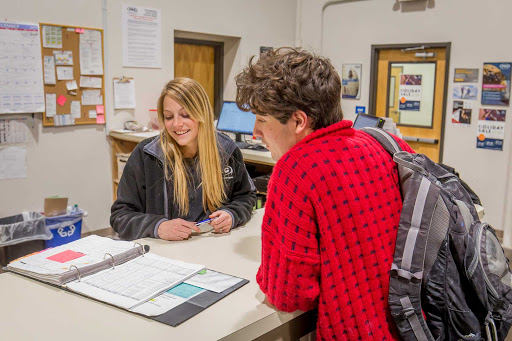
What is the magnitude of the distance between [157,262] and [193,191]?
1.83 ft

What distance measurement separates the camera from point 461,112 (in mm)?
4508

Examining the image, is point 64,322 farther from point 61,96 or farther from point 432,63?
point 432,63

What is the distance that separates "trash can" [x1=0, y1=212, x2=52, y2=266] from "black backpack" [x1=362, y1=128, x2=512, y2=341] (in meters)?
3.08

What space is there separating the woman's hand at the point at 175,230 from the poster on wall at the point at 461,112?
3597 millimetres

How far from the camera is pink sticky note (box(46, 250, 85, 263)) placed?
55.1 inches

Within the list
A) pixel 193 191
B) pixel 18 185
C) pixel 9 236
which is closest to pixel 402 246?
pixel 193 191

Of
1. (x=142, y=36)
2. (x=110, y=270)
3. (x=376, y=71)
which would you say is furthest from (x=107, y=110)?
(x=110, y=270)

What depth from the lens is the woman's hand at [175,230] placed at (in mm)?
1649

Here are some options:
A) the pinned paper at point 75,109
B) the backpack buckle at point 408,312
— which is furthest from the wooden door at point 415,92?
the backpack buckle at point 408,312

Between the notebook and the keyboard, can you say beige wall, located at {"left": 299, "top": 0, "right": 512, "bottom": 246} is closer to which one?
the keyboard

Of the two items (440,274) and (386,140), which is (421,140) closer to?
(386,140)

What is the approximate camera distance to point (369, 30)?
5102 mm

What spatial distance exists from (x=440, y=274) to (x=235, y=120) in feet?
10.8

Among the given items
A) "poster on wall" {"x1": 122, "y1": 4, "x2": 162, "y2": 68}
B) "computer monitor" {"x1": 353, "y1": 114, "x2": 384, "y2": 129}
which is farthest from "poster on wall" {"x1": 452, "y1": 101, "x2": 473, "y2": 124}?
"poster on wall" {"x1": 122, "y1": 4, "x2": 162, "y2": 68}
